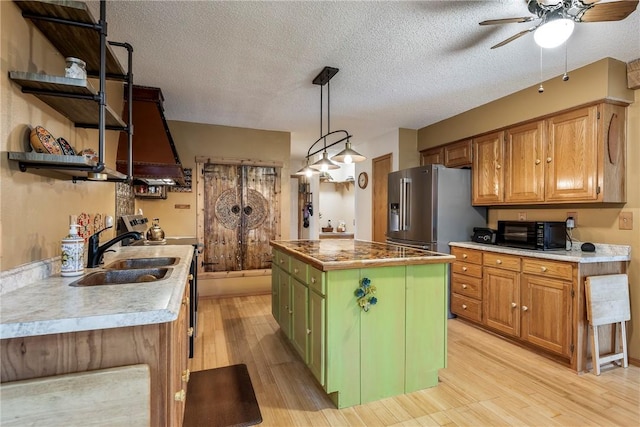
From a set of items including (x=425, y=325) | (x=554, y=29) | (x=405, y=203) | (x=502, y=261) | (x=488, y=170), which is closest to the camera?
(x=554, y=29)

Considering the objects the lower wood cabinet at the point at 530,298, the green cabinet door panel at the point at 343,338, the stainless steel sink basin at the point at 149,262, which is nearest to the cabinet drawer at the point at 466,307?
the lower wood cabinet at the point at 530,298

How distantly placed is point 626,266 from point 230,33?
3625mm

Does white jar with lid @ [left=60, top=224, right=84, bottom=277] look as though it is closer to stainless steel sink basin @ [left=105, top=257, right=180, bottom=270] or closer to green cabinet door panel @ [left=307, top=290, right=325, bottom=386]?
stainless steel sink basin @ [left=105, top=257, right=180, bottom=270]

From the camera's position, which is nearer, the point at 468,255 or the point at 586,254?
the point at 586,254

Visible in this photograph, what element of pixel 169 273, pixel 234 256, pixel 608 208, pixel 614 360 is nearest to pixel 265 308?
pixel 234 256

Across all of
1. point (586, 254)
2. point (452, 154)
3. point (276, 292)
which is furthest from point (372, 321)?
point (452, 154)

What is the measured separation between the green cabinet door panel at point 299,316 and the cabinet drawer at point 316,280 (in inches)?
5.5

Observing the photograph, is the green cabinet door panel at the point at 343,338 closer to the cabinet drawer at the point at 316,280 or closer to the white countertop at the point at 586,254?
the cabinet drawer at the point at 316,280

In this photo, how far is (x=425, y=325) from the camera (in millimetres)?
2219

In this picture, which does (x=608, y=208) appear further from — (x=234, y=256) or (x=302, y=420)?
(x=234, y=256)

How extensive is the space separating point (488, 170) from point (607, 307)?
1739 mm

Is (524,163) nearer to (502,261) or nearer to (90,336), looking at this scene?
(502,261)

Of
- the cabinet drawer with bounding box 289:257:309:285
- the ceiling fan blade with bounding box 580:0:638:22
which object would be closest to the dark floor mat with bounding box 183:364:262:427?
the cabinet drawer with bounding box 289:257:309:285

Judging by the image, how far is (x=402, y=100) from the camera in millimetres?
3596
